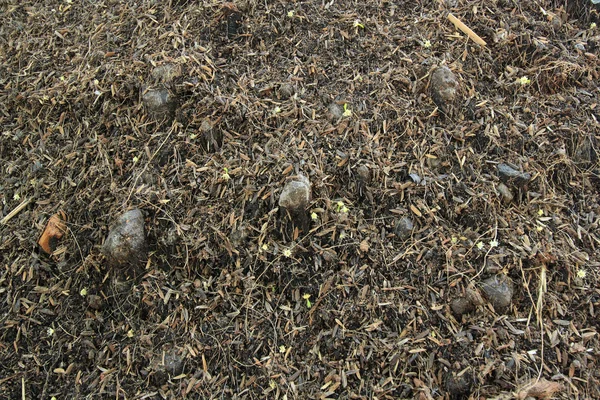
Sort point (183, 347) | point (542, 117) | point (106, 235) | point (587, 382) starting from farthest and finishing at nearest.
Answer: point (542, 117) < point (106, 235) < point (183, 347) < point (587, 382)

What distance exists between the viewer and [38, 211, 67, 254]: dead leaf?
2756 millimetres

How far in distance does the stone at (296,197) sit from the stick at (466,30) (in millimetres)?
1468

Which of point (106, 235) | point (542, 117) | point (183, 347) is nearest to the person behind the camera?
point (183, 347)

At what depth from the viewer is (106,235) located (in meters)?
2.70

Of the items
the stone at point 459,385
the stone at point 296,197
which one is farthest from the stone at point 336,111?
the stone at point 459,385

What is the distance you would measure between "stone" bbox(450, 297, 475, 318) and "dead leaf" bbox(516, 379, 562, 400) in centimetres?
40

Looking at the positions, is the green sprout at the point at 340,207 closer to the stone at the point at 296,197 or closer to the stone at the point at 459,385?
the stone at the point at 296,197

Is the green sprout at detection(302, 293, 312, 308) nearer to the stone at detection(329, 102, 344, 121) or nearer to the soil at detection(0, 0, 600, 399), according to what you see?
the soil at detection(0, 0, 600, 399)

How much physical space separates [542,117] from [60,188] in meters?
2.83

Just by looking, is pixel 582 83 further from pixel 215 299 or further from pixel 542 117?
pixel 215 299

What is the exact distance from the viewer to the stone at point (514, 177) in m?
2.68

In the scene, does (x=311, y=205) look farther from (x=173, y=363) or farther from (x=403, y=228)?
(x=173, y=363)

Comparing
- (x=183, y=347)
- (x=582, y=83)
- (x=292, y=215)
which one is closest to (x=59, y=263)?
(x=183, y=347)

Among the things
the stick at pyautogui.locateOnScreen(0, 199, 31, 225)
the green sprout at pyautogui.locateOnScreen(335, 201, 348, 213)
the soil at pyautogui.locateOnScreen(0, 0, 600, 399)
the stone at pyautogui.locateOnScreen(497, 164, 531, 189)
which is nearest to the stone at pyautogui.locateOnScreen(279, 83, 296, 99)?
the soil at pyautogui.locateOnScreen(0, 0, 600, 399)
